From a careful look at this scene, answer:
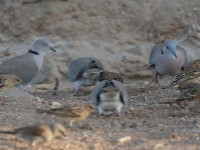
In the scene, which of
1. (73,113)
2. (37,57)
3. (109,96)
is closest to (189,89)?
(109,96)

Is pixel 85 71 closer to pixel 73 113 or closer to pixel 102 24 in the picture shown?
pixel 102 24

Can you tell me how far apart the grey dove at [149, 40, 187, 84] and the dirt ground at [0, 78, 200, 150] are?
1953 millimetres

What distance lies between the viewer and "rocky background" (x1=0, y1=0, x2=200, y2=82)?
1664 cm

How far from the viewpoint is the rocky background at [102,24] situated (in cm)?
1664

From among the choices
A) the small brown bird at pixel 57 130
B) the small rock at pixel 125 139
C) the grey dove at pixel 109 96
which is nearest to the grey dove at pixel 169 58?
the grey dove at pixel 109 96

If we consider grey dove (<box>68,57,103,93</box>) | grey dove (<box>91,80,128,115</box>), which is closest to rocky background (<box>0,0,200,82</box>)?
grey dove (<box>68,57,103,93</box>)

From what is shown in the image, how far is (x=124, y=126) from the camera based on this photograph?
928 cm

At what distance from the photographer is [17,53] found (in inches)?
648

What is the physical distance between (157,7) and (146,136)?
28.1 ft

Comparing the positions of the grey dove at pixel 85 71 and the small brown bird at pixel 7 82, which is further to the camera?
Answer: the grey dove at pixel 85 71

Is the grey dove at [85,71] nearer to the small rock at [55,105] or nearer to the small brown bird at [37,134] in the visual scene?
the small rock at [55,105]

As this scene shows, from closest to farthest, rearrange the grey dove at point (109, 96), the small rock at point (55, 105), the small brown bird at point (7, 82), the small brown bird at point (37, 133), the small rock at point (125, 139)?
the small brown bird at point (37, 133) → the small rock at point (125, 139) → the grey dove at point (109, 96) → the small rock at point (55, 105) → the small brown bird at point (7, 82)

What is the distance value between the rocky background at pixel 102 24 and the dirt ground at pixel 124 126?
439 centimetres

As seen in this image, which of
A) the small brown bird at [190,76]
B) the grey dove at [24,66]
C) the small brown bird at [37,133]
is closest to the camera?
the small brown bird at [37,133]
